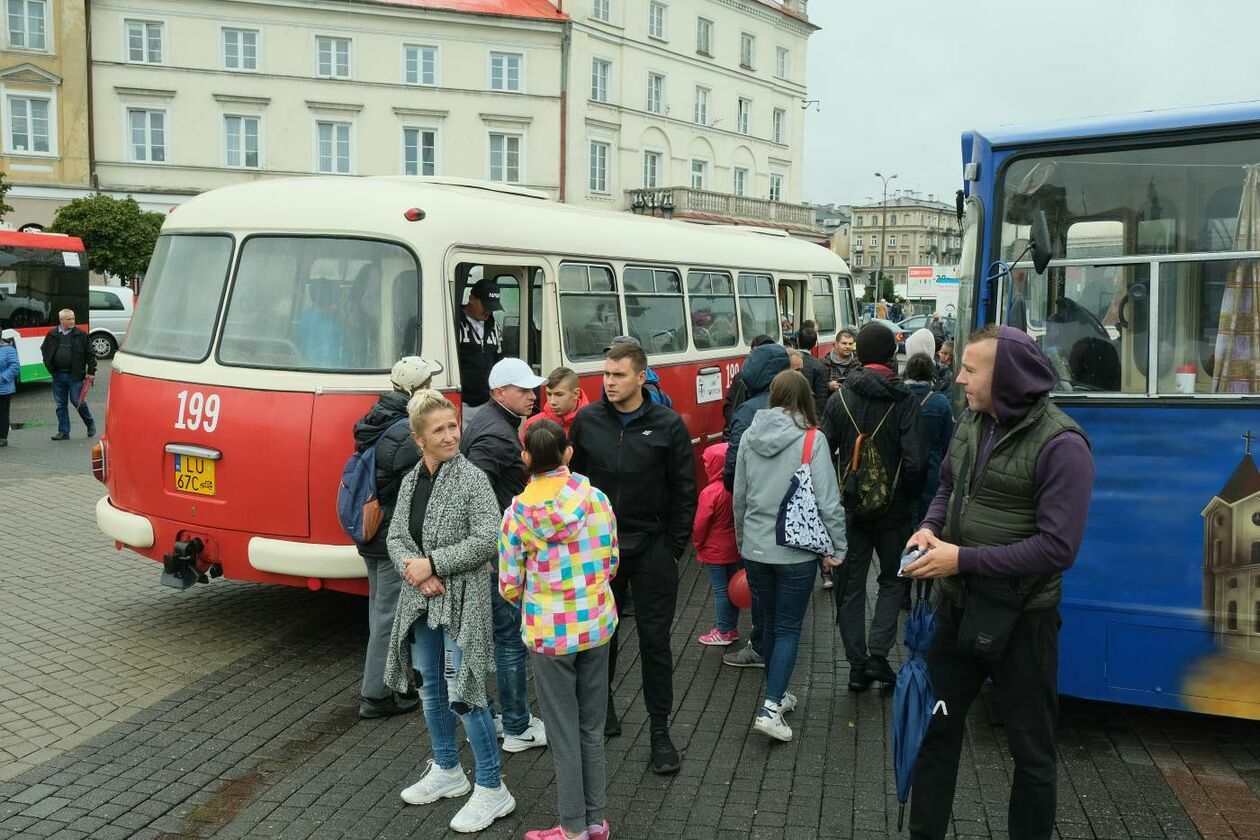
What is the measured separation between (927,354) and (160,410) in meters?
5.42

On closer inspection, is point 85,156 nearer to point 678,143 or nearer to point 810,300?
point 678,143

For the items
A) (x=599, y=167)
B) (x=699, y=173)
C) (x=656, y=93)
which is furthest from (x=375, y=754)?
(x=699, y=173)

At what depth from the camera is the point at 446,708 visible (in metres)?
4.89

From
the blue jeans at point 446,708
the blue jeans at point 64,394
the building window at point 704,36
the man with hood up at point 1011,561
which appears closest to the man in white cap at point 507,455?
the blue jeans at point 446,708

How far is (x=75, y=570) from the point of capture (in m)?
8.96

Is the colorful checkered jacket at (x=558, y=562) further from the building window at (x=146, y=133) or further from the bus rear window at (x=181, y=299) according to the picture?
the building window at (x=146, y=133)

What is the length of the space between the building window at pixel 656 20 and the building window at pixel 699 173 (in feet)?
20.9

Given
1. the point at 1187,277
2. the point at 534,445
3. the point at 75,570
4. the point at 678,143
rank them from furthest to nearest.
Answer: the point at 678,143
the point at 75,570
the point at 1187,277
the point at 534,445

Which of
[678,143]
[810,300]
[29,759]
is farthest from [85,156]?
[29,759]

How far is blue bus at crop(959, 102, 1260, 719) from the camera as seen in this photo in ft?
16.9

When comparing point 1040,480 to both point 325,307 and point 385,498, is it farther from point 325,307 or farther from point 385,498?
point 325,307

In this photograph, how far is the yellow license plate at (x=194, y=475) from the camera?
686cm

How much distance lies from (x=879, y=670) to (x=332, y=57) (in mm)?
43213

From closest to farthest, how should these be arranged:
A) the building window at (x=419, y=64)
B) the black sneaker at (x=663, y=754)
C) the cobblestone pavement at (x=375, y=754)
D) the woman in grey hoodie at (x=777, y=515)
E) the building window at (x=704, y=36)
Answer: the cobblestone pavement at (x=375, y=754)
the black sneaker at (x=663, y=754)
the woman in grey hoodie at (x=777, y=515)
the building window at (x=419, y=64)
the building window at (x=704, y=36)
